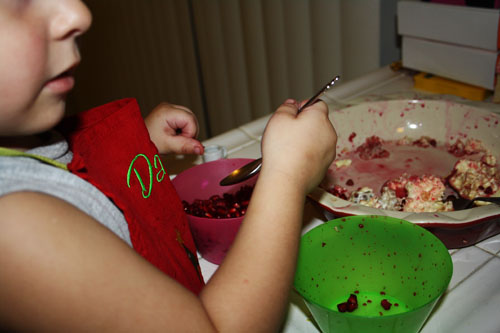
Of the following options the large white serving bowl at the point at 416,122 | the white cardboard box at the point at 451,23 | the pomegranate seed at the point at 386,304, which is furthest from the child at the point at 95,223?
the white cardboard box at the point at 451,23

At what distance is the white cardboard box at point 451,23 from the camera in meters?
0.94

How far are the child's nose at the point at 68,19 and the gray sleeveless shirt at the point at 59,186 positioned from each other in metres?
0.13

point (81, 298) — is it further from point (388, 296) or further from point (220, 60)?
point (220, 60)

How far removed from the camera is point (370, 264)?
57cm

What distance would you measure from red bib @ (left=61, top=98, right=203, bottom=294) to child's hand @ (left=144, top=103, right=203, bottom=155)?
0.14 metres

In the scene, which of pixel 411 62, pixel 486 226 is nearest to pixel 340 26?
pixel 411 62

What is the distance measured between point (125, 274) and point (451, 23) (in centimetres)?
90

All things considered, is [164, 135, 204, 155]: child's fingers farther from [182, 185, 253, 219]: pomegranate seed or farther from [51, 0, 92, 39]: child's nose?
[51, 0, 92, 39]: child's nose

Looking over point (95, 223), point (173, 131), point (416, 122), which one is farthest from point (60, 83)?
point (416, 122)

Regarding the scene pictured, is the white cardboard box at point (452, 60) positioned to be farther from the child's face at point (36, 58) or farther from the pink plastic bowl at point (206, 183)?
the child's face at point (36, 58)

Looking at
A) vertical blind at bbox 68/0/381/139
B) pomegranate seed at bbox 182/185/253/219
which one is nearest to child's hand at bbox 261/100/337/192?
pomegranate seed at bbox 182/185/253/219

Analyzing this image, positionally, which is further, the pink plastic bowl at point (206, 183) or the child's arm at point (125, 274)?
the pink plastic bowl at point (206, 183)

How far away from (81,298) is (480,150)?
70 cm

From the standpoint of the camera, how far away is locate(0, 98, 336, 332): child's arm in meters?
0.38
